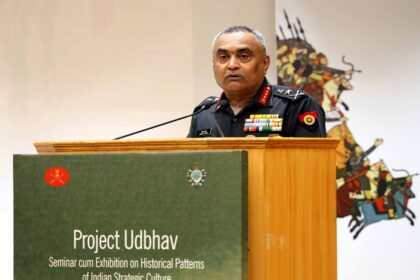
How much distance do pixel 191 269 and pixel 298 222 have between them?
0.96ft

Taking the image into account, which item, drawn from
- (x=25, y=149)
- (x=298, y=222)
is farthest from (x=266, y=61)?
(x=25, y=149)

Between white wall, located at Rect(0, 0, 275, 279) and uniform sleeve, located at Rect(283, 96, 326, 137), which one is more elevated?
white wall, located at Rect(0, 0, 275, 279)

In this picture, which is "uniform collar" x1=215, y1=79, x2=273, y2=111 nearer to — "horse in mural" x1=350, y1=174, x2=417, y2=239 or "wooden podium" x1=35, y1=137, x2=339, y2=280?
"wooden podium" x1=35, y1=137, x2=339, y2=280

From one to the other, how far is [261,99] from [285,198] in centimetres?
109

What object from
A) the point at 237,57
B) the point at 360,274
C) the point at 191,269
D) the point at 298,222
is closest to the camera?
→ the point at 191,269

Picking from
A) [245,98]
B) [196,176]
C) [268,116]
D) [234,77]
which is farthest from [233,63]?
[196,176]

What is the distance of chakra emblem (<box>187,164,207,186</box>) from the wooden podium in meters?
0.10

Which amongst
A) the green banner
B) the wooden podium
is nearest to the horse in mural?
the wooden podium

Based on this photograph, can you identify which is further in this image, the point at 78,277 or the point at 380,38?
the point at 380,38

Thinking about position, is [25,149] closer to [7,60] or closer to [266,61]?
[7,60]

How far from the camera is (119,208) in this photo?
1.54 meters

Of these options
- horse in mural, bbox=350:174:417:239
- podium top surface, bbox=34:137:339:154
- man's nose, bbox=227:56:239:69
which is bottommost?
horse in mural, bbox=350:174:417:239

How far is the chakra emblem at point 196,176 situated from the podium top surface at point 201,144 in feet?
0.34

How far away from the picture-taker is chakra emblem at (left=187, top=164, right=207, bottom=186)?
1.51 meters
